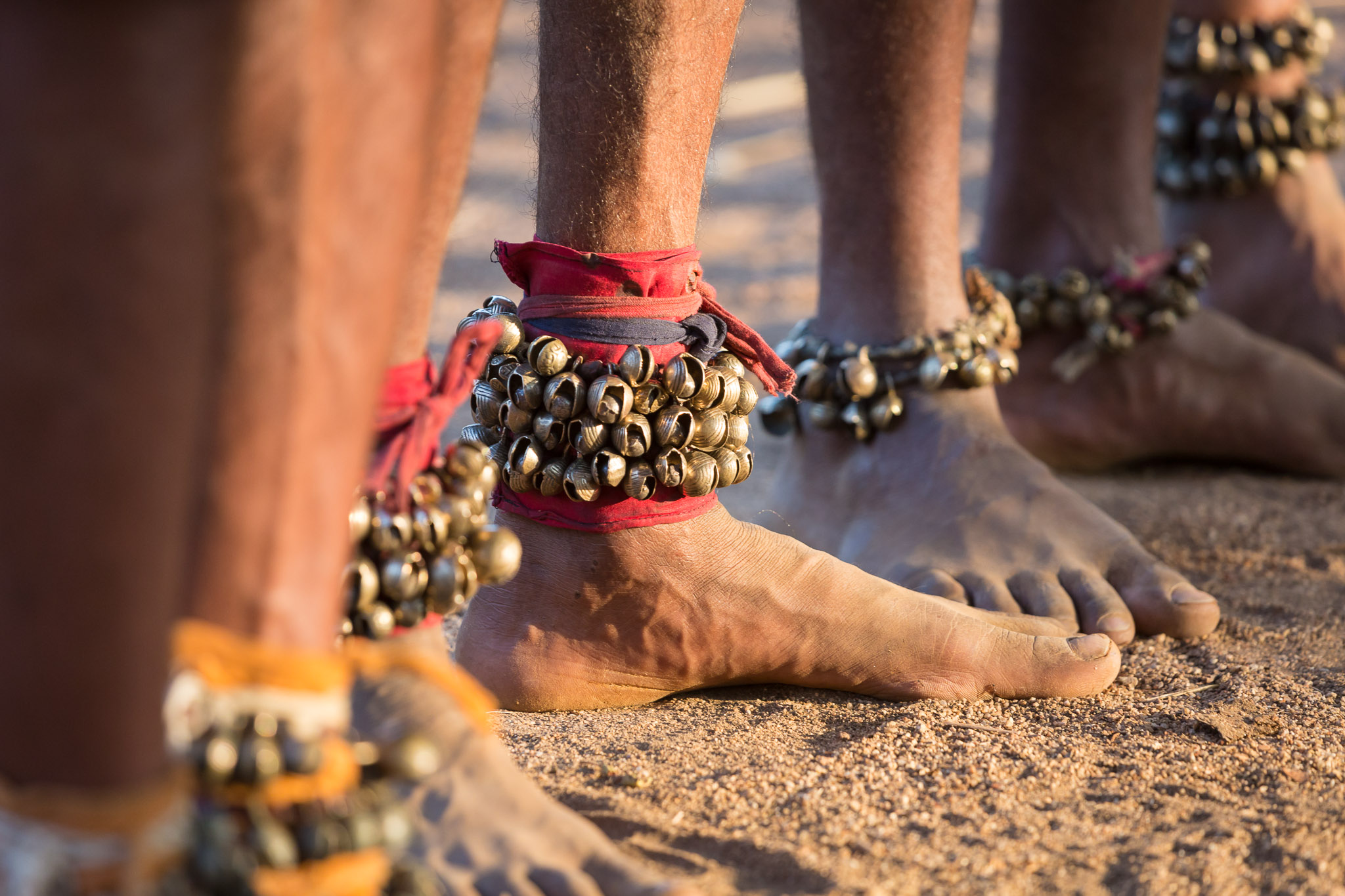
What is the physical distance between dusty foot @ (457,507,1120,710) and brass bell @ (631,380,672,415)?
122mm

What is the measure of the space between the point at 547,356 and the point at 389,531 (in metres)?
0.35

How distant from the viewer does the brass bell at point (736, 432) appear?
1260mm

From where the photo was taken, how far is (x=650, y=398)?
3.97ft

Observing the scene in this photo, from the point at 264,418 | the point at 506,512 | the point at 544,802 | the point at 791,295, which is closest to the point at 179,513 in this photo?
the point at 264,418

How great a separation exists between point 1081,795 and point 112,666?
0.79 meters

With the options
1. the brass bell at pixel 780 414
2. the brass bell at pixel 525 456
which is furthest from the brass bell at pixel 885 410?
the brass bell at pixel 525 456

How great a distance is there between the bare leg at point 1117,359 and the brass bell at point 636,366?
978 mm

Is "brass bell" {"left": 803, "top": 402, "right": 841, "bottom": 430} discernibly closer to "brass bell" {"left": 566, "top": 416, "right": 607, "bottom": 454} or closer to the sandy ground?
the sandy ground

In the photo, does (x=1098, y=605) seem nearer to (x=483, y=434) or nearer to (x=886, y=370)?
(x=886, y=370)

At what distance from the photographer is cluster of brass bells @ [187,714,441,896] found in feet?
2.04

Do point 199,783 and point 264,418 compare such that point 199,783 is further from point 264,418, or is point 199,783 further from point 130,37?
point 130,37

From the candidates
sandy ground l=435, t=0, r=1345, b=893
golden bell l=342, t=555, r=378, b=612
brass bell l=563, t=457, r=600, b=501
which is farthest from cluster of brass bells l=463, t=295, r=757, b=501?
golden bell l=342, t=555, r=378, b=612

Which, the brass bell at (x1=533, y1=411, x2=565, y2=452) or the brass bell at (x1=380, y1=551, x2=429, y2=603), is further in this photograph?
the brass bell at (x1=533, y1=411, x2=565, y2=452)

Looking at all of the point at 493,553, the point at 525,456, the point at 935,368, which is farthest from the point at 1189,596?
the point at 493,553
